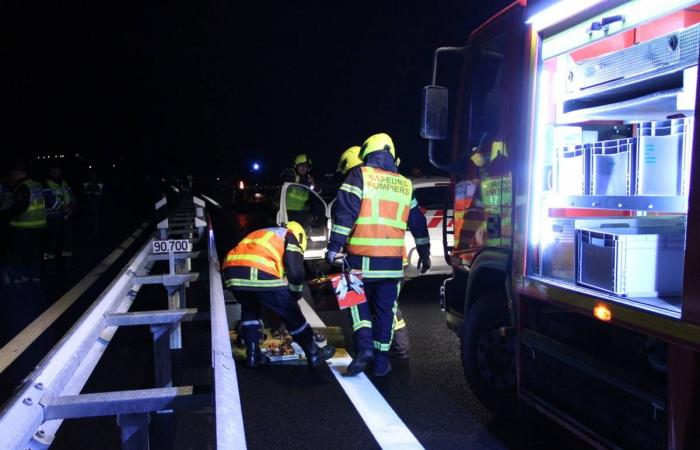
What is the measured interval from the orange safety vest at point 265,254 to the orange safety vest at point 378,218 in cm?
58

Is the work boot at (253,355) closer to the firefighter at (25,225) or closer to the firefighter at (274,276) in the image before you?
the firefighter at (274,276)

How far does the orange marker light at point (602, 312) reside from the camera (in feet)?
10.2

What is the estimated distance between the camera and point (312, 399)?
4918 mm

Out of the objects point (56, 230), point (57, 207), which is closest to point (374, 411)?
point (57, 207)

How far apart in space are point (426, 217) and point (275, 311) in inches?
149

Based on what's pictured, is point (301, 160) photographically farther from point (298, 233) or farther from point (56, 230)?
point (298, 233)

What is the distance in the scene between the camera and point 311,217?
1002cm

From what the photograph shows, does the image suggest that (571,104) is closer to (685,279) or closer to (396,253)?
(685,279)

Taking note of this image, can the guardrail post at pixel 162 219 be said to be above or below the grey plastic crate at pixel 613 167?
below

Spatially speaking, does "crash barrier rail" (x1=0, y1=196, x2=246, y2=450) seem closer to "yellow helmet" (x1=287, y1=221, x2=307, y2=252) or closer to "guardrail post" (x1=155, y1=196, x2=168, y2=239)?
"yellow helmet" (x1=287, y1=221, x2=307, y2=252)

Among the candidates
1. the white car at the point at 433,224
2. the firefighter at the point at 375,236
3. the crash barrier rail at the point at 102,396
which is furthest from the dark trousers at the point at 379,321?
the white car at the point at 433,224

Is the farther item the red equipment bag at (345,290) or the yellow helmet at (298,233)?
the yellow helmet at (298,233)

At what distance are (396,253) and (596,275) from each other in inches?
86.7

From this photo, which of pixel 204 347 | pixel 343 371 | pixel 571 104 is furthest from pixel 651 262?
pixel 204 347
